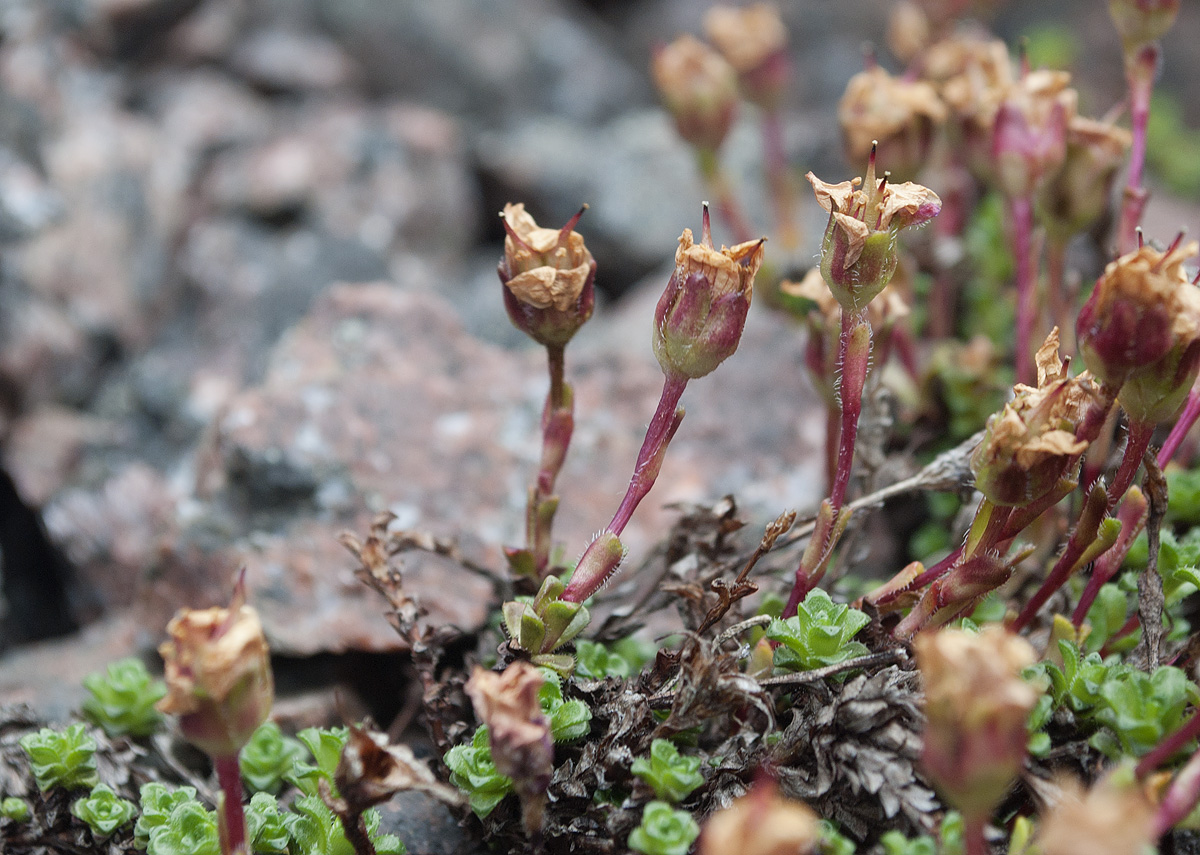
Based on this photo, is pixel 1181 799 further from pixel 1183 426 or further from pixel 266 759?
pixel 266 759

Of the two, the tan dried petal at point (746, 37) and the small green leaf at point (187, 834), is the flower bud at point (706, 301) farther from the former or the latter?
the tan dried petal at point (746, 37)

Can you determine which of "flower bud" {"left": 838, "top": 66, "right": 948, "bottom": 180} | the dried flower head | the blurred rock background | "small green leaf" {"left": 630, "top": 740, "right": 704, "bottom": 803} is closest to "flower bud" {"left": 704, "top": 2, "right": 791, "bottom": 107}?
the blurred rock background

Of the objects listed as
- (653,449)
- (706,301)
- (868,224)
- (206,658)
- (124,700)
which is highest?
(868,224)

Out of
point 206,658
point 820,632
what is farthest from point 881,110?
point 206,658

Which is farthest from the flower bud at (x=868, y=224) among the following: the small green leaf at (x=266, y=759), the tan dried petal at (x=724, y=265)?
the small green leaf at (x=266, y=759)

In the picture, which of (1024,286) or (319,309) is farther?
(319,309)

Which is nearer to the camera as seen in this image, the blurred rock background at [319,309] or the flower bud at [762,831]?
the flower bud at [762,831]

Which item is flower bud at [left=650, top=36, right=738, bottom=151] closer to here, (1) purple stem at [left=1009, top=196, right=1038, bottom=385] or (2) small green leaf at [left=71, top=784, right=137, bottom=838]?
(1) purple stem at [left=1009, top=196, right=1038, bottom=385]
